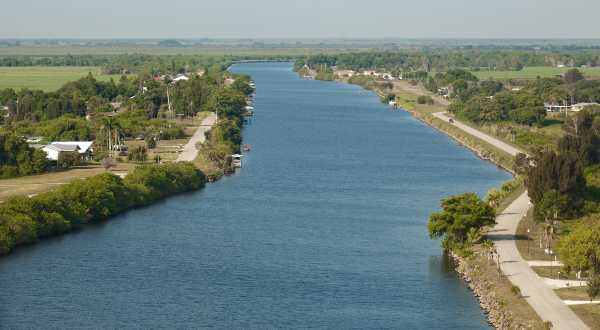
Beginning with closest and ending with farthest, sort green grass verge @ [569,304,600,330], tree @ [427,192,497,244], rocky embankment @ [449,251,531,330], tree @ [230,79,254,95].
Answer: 1. green grass verge @ [569,304,600,330]
2. rocky embankment @ [449,251,531,330]
3. tree @ [427,192,497,244]
4. tree @ [230,79,254,95]

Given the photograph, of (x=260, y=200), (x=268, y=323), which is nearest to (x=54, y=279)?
(x=268, y=323)

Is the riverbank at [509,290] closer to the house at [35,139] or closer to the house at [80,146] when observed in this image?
the house at [80,146]

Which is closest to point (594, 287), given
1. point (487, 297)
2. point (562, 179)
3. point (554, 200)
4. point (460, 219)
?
point (487, 297)

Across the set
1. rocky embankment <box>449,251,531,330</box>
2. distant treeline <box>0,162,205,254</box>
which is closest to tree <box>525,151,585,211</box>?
rocky embankment <box>449,251,531,330</box>

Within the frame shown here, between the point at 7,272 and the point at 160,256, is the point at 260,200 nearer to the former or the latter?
the point at 160,256

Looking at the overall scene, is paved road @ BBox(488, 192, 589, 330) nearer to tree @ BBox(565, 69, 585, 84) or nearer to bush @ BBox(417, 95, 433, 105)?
bush @ BBox(417, 95, 433, 105)

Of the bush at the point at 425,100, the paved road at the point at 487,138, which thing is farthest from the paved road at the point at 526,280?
the bush at the point at 425,100

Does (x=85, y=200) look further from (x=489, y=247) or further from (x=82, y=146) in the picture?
(x=489, y=247)
